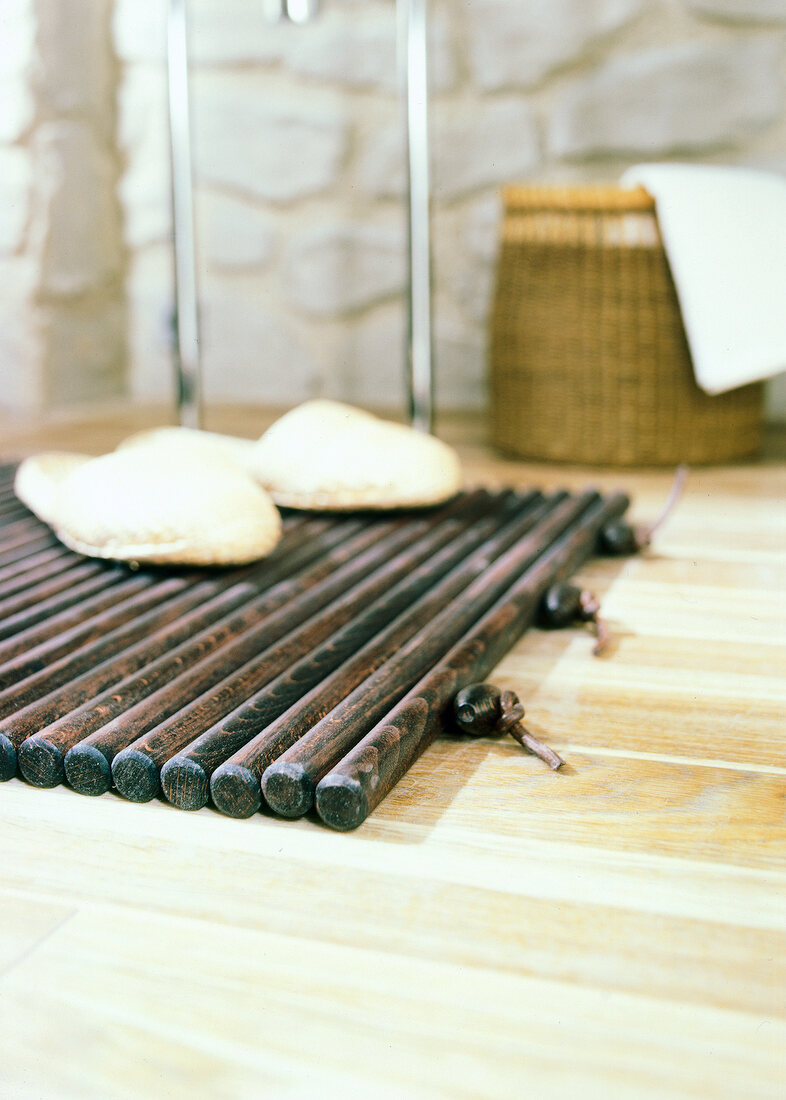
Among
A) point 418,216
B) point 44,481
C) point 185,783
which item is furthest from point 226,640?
point 418,216

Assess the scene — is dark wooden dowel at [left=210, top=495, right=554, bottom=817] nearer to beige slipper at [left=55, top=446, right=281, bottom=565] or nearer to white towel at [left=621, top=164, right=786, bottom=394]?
beige slipper at [left=55, top=446, right=281, bottom=565]

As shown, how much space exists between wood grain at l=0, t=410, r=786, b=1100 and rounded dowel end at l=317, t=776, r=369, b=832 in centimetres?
1

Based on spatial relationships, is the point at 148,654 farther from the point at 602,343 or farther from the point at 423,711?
the point at 602,343

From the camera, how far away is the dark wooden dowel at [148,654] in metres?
0.73

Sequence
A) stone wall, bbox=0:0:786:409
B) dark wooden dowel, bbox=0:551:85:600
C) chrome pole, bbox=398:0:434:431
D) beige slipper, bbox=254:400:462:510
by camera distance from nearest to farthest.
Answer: dark wooden dowel, bbox=0:551:85:600 → beige slipper, bbox=254:400:462:510 → chrome pole, bbox=398:0:434:431 → stone wall, bbox=0:0:786:409

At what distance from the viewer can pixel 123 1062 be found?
19.0 inches

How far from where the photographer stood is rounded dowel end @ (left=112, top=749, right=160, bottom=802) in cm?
70

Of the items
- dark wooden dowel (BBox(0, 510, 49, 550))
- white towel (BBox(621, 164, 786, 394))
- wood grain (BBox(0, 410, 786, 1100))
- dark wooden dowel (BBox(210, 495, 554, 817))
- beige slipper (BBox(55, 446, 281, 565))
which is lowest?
wood grain (BBox(0, 410, 786, 1100))

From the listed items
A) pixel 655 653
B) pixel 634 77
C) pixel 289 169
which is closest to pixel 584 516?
pixel 655 653

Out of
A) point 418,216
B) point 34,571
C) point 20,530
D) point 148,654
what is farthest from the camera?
point 418,216

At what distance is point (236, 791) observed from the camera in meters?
0.68

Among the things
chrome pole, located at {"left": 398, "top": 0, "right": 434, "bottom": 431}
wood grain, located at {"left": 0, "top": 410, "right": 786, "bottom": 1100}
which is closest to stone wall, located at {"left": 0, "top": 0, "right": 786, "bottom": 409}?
chrome pole, located at {"left": 398, "top": 0, "right": 434, "bottom": 431}

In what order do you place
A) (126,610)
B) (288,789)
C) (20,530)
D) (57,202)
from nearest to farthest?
1. (288,789)
2. (126,610)
3. (20,530)
4. (57,202)

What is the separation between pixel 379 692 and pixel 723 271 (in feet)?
3.87
